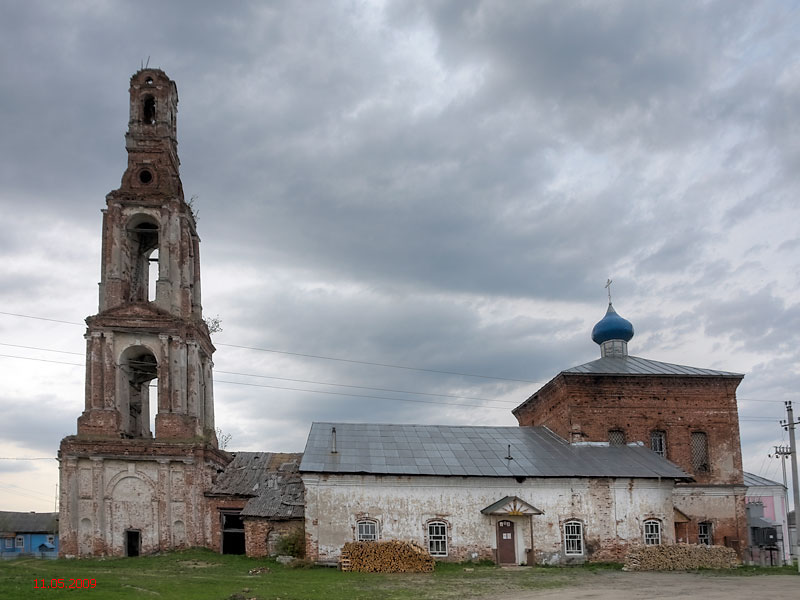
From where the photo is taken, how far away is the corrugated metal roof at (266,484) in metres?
27.5

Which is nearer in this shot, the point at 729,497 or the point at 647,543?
the point at 647,543

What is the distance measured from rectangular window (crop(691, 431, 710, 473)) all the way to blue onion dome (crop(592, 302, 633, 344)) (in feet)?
17.6

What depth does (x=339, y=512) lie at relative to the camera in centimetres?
2561

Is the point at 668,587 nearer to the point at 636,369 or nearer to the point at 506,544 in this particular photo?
the point at 506,544

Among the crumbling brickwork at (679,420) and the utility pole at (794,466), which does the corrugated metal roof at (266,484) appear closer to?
the crumbling brickwork at (679,420)

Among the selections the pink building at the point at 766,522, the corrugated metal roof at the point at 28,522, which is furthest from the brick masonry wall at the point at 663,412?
the corrugated metal roof at the point at 28,522

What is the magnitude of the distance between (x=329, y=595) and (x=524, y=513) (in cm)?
1044

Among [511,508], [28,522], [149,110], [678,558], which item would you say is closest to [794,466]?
[678,558]

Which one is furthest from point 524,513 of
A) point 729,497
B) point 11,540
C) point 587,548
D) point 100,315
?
point 11,540

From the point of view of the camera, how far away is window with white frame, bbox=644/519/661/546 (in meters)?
26.9

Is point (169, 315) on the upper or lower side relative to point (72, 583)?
upper

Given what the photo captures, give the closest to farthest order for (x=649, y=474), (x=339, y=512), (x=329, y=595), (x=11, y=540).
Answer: (x=329, y=595) < (x=339, y=512) < (x=649, y=474) < (x=11, y=540)

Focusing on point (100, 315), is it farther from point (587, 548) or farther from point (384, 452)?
point (587, 548)

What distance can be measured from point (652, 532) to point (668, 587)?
813cm
